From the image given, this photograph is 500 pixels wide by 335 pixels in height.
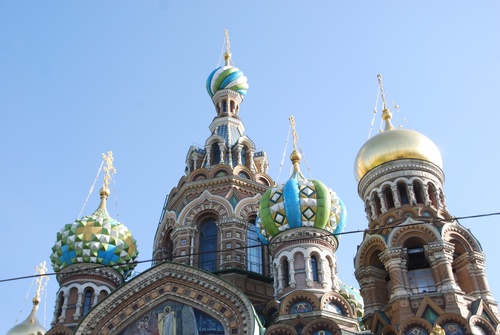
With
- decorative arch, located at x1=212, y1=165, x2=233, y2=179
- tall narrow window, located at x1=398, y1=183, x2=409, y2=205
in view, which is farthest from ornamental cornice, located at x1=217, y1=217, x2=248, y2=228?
tall narrow window, located at x1=398, y1=183, x2=409, y2=205

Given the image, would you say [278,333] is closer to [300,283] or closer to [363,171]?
[300,283]

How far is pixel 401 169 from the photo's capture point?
Answer: 16625mm

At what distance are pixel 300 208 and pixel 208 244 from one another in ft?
13.8

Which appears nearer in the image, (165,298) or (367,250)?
(165,298)

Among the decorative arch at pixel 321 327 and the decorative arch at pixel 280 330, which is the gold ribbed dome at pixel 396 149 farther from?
the decorative arch at pixel 280 330

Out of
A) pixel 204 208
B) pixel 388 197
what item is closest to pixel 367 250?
pixel 388 197

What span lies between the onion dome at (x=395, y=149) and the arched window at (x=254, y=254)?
11.9ft

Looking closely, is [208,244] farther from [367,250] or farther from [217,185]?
[367,250]

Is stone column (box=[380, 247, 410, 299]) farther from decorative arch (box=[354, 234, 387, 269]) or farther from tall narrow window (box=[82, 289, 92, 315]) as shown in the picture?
tall narrow window (box=[82, 289, 92, 315])

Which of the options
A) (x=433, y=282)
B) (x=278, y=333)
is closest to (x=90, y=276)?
(x=278, y=333)

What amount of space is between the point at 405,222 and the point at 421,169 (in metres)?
1.83

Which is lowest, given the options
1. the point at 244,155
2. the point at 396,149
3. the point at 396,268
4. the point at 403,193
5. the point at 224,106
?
the point at 396,268

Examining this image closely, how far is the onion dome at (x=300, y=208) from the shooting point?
634 inches

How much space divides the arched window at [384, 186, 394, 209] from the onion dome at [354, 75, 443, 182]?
0.65 meters
